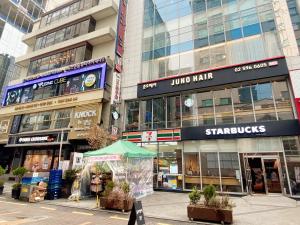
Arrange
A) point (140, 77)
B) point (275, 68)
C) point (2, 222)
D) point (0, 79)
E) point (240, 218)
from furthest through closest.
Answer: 1. point (0, 79)
2. point (140, 77)
3. point (275, 68)
4. point (240, 218)
5. point (2, 222)

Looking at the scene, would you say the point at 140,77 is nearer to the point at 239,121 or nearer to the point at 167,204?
the point at 239,121

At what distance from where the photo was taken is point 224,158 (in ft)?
49.9

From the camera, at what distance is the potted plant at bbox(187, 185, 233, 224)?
7.63 m

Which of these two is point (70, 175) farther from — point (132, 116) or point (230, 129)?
point (230, 129)

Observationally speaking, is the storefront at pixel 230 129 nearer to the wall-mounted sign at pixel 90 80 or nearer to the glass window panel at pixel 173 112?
the glass window panel at pixel 173 112

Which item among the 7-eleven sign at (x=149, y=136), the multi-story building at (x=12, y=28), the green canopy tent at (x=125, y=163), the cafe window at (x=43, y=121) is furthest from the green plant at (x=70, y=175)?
the multi-story building at (x=12, y=28)

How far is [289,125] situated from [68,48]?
85.5ft

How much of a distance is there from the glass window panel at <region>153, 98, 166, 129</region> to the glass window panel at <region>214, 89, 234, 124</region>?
4780 millimetres

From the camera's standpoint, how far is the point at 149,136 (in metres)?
18.5

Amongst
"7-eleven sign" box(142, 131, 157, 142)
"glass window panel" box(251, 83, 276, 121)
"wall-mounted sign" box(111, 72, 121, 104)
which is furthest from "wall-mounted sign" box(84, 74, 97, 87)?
"glass window panel" box(251, 83, 276, 121)

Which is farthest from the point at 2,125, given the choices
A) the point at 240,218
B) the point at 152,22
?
the point at 240,218

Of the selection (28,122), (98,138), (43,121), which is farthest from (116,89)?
(28,122)

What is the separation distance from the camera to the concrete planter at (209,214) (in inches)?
299

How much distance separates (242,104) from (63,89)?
20132mm
